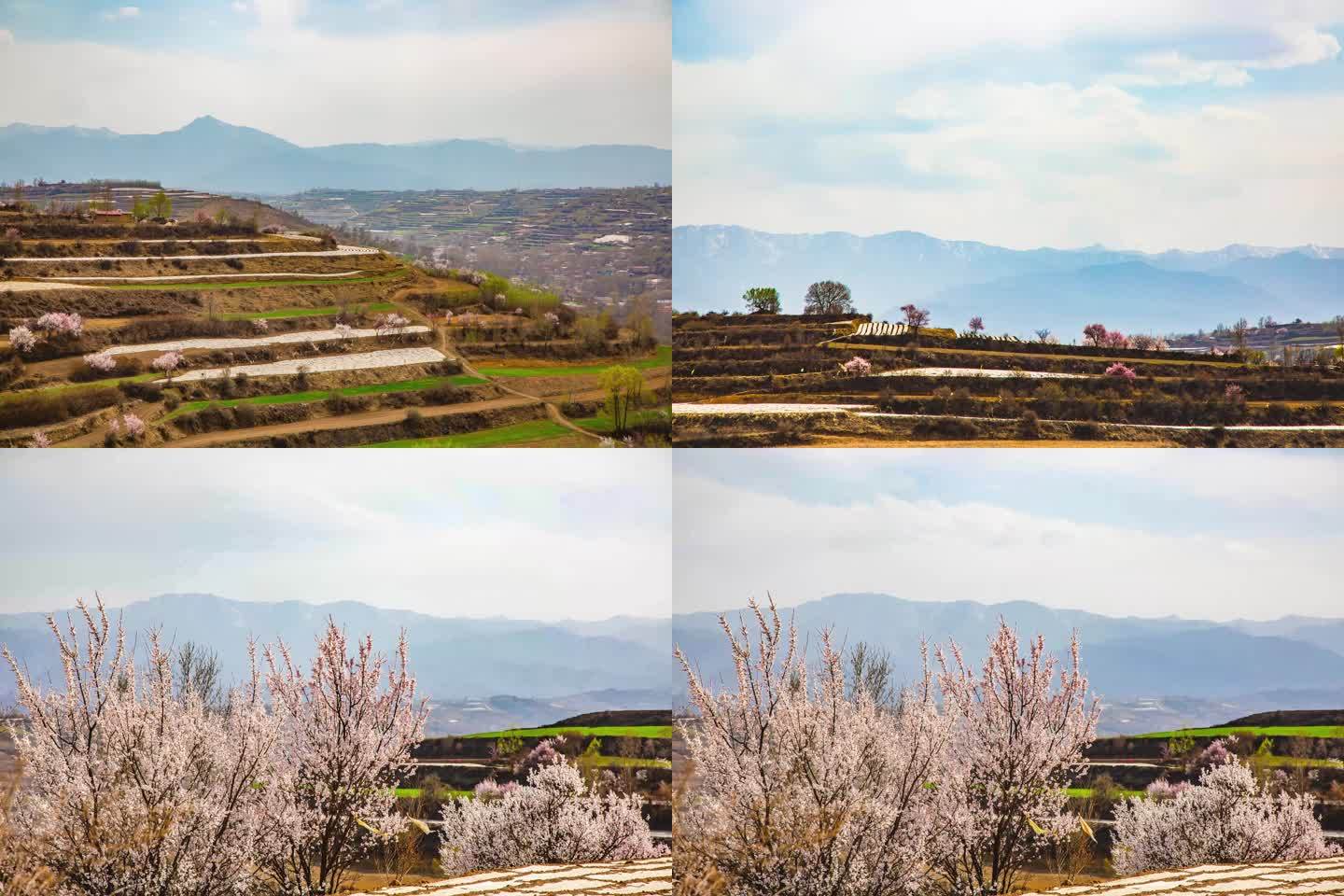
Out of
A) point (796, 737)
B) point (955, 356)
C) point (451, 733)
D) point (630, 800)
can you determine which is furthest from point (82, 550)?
point (955, 356)

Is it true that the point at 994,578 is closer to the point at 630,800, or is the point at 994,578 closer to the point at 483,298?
the point at 630,800

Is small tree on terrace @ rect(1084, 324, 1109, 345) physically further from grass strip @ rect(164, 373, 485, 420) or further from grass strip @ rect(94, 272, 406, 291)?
grass strip @ rect(94, 272, 406, 291)

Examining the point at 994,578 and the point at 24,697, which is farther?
the point at 994,578

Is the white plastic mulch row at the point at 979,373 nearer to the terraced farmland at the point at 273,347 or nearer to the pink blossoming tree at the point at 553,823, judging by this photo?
the terraced farmland at the point at 273,347

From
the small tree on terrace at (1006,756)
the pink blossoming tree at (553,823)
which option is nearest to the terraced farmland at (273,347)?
the pink blossoming tree at (553,823)

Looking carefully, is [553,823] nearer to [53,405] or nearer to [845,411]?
[845,411]

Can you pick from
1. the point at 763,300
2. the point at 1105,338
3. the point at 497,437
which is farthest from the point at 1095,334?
the point at 497,437
